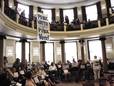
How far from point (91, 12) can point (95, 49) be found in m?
3.54

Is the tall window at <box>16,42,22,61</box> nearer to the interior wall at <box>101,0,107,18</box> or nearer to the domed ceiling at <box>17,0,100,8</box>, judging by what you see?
the domed ceiling at <box>17,0,100,8</box>

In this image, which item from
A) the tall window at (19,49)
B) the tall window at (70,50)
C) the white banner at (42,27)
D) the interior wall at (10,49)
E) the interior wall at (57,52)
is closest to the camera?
the white banner at (42,27)

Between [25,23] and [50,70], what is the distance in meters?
4.30

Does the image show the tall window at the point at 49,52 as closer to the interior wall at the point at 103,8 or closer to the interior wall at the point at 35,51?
the interior wall at the point at 35,51

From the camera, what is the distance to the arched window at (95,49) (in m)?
16.1

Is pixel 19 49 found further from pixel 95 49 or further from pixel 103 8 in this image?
pixel 103 8

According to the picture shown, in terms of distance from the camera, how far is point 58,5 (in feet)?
57.9

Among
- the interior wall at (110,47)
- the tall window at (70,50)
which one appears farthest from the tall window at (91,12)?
A: the tall window at (70,50)

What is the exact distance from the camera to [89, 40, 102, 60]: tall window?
16.0 meters

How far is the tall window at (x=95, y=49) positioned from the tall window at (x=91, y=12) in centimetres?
231

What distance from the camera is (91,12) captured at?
676 inches

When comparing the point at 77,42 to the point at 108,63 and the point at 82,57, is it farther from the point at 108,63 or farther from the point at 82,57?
the point at 108,63

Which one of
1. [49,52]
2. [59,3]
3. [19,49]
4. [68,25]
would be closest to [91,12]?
[68,25]

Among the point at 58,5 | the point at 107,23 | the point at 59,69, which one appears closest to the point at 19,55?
the point at 59,69
